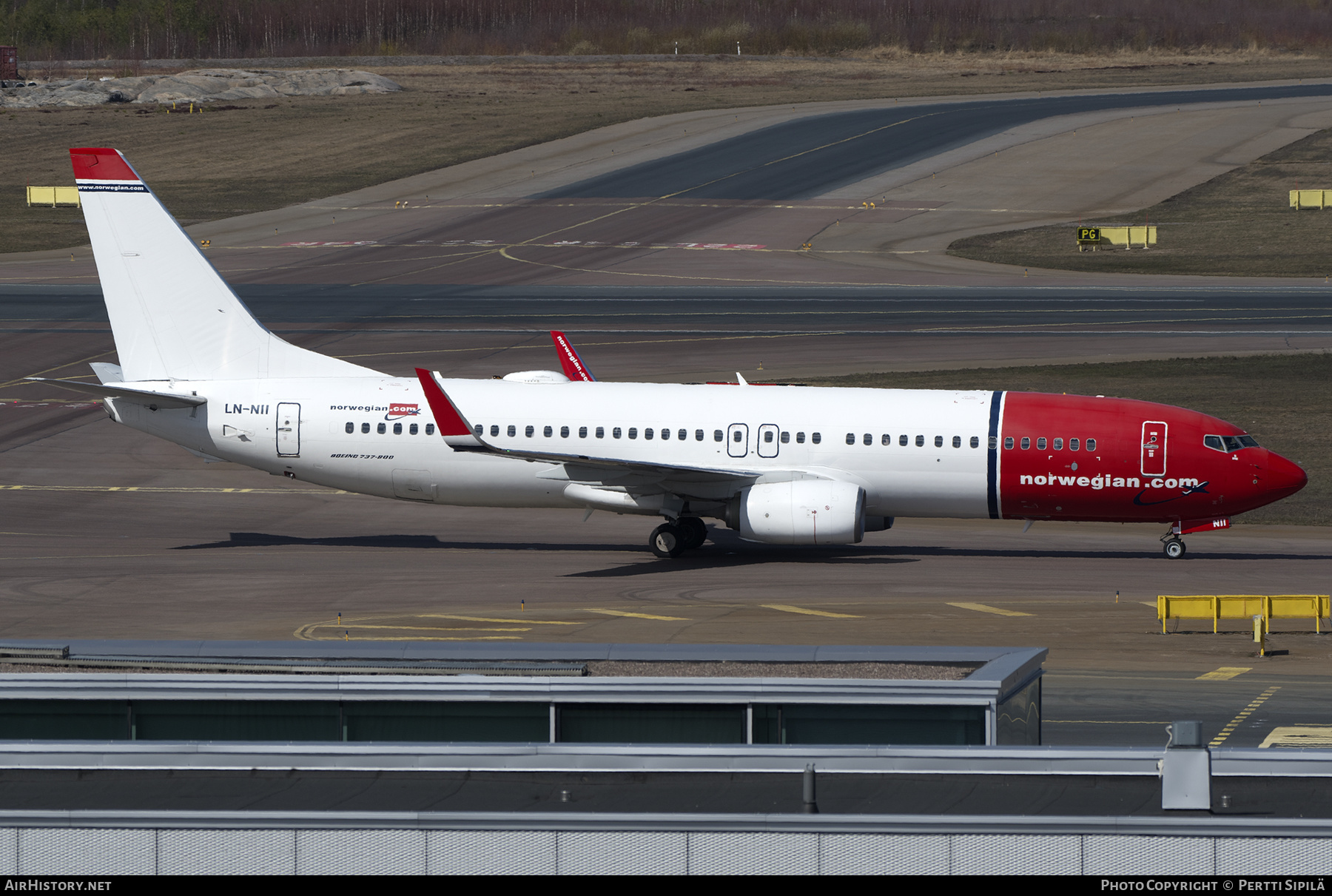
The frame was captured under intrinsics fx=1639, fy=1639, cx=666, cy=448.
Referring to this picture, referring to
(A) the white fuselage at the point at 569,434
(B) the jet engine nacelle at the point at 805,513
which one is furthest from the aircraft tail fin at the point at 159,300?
(B) the jet engine nacelle at the point at 805,513

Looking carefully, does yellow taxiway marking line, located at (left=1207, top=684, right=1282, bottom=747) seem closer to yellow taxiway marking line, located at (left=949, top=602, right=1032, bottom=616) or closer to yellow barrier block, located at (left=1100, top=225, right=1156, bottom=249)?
yellow taxiway marking line, located at (left=949, top=602, right=1032, bottom=616)

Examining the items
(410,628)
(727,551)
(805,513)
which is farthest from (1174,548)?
(410,628)

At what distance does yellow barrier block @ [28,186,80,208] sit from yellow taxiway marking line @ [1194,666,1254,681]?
106671 mm

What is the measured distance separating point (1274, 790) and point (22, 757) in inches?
510

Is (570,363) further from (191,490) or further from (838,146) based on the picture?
(838,146)

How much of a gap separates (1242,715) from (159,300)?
31085 millimetres

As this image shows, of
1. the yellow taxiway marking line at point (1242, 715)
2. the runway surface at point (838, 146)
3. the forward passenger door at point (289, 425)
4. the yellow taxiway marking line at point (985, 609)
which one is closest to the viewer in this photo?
the yellow taxiway marking line at point (1242, 715)

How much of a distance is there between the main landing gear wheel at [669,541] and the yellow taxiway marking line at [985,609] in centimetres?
866

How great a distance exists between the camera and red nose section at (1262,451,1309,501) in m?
43.5

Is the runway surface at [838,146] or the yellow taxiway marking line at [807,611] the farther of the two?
the runway surface at [838,146]

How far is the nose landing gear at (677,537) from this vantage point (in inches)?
1768

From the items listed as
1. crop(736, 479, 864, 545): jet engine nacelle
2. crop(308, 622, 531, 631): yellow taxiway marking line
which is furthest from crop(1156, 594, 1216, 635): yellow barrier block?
crop(308, 622, 531, 631): yellow taxiway marking line

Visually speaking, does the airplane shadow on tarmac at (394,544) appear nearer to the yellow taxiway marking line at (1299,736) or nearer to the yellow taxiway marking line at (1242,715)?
the yellow taxiway marking line at (1242,715)

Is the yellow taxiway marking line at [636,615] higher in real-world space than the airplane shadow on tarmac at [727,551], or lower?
higher
